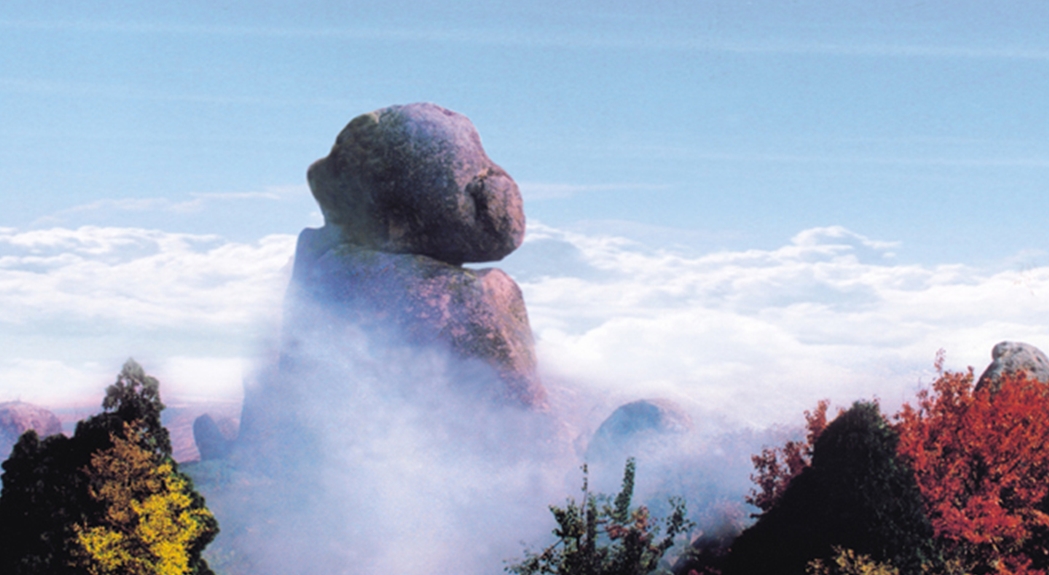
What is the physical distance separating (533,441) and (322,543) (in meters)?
6.80

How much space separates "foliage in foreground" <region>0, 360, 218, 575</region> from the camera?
22.2 m

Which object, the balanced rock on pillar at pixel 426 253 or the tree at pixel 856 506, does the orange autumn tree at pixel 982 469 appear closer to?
the tree at pixel 856 506

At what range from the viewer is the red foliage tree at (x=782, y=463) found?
1055 inches

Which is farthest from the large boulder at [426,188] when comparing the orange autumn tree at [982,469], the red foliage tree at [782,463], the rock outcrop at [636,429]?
the orange autumn tree at [982,469]

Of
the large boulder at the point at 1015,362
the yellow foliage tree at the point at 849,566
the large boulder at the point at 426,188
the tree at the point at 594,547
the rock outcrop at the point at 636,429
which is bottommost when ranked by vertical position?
the yellow foliage tree at the point at 849,566

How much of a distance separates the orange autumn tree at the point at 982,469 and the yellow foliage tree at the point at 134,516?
649 inches

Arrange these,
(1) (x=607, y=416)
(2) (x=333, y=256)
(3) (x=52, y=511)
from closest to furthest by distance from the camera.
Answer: (3) (x=52, y=511) → (2) (x=333, y=256) → (1) (x=607, y=416)

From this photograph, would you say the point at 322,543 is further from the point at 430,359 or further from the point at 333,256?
the point at 333,256

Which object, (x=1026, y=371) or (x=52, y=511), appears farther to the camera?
(x=1026, y=371)

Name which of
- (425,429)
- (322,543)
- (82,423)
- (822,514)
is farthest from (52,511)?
(822,514)

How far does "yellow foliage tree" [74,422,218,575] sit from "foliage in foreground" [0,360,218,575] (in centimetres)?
2

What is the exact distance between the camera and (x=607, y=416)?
35.3 metres

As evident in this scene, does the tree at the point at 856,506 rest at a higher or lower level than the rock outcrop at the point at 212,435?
lower

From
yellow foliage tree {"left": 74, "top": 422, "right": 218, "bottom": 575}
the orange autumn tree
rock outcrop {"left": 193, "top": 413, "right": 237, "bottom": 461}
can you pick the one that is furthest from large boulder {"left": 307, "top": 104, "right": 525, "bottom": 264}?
the orange autumn tree
